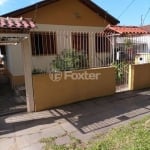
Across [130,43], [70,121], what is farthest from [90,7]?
[70,121]

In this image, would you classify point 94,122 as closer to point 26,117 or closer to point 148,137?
point 148,137

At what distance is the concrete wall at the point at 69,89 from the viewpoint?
7.03 m

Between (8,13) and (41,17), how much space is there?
181 cm

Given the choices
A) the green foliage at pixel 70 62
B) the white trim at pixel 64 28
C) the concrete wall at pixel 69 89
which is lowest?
the concrete wall at pixel 69 89

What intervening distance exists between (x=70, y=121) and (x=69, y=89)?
171 cm

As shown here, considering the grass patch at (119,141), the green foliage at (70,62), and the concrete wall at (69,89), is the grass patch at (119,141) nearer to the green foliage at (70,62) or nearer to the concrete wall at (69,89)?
the concrete wall at (69,89)

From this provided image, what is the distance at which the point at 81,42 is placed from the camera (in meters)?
9.09

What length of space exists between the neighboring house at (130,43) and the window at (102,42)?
366mm

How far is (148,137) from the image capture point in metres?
4.80

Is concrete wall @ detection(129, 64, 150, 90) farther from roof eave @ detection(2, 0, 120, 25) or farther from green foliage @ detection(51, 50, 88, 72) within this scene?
roof eave @ detection(2, 0, 120, 25)

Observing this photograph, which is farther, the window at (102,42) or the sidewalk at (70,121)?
the window at (102,42)

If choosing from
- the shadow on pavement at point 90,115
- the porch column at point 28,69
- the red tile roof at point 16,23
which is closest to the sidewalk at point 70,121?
the shadow on pavement at point 90,115

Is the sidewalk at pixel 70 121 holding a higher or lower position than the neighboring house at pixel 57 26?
lower

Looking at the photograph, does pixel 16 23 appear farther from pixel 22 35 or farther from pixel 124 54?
pixel 124 54
